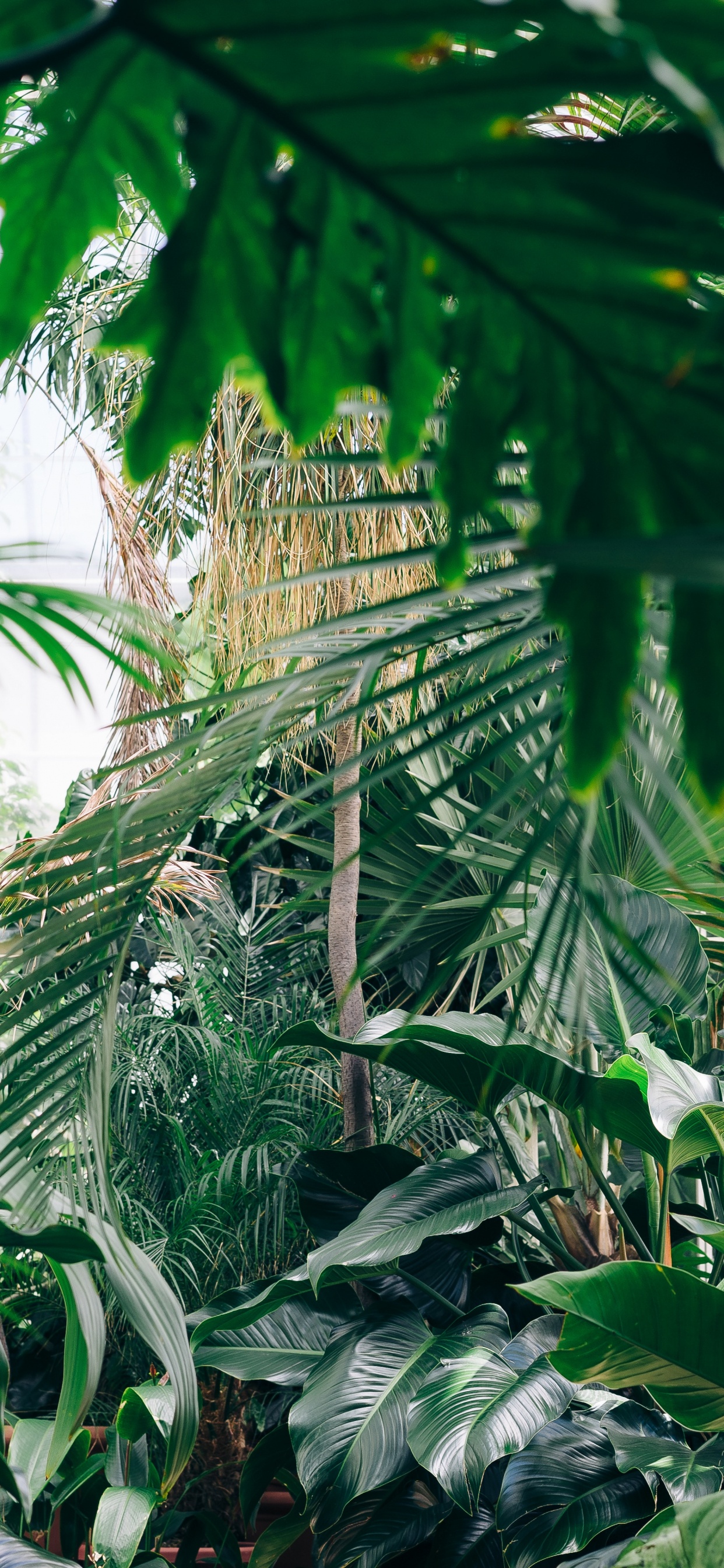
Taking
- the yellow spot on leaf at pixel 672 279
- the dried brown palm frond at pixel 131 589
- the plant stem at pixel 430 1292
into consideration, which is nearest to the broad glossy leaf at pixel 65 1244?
the plant stem at pixel 430 1292

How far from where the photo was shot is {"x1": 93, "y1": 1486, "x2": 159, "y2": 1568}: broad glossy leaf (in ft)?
4.10

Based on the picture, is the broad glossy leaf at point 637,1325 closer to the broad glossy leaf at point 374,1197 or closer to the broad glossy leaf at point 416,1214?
the broad glossy leaf at point 416,1214

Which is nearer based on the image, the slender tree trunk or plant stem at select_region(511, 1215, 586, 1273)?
plant stem at select_region(511, 1215, 586, 1273)

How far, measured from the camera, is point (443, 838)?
80.6 inches

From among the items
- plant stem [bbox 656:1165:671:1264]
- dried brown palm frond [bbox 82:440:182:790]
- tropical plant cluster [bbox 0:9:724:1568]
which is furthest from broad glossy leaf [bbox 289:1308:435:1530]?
dried brown palm frond [bbox 82:440:182:790]

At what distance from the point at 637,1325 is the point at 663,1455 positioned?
224 mm

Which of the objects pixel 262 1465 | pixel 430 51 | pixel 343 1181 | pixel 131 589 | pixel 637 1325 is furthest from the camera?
pixel 131 589

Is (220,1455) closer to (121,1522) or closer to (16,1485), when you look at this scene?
(121,1522)

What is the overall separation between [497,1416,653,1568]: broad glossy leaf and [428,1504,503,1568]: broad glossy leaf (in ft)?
0.11

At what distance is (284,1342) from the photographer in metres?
1.48

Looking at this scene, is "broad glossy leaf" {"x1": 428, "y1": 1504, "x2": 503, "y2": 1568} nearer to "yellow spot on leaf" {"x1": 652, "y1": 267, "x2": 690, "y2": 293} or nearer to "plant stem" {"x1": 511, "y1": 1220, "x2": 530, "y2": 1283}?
"plant stem" {"x1": 511, "y1": 1220, "x2": 530, "y2": 1283}

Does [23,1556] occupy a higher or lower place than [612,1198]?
lower

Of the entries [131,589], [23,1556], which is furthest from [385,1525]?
[131,589]

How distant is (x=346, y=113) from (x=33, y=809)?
13.0 ft
